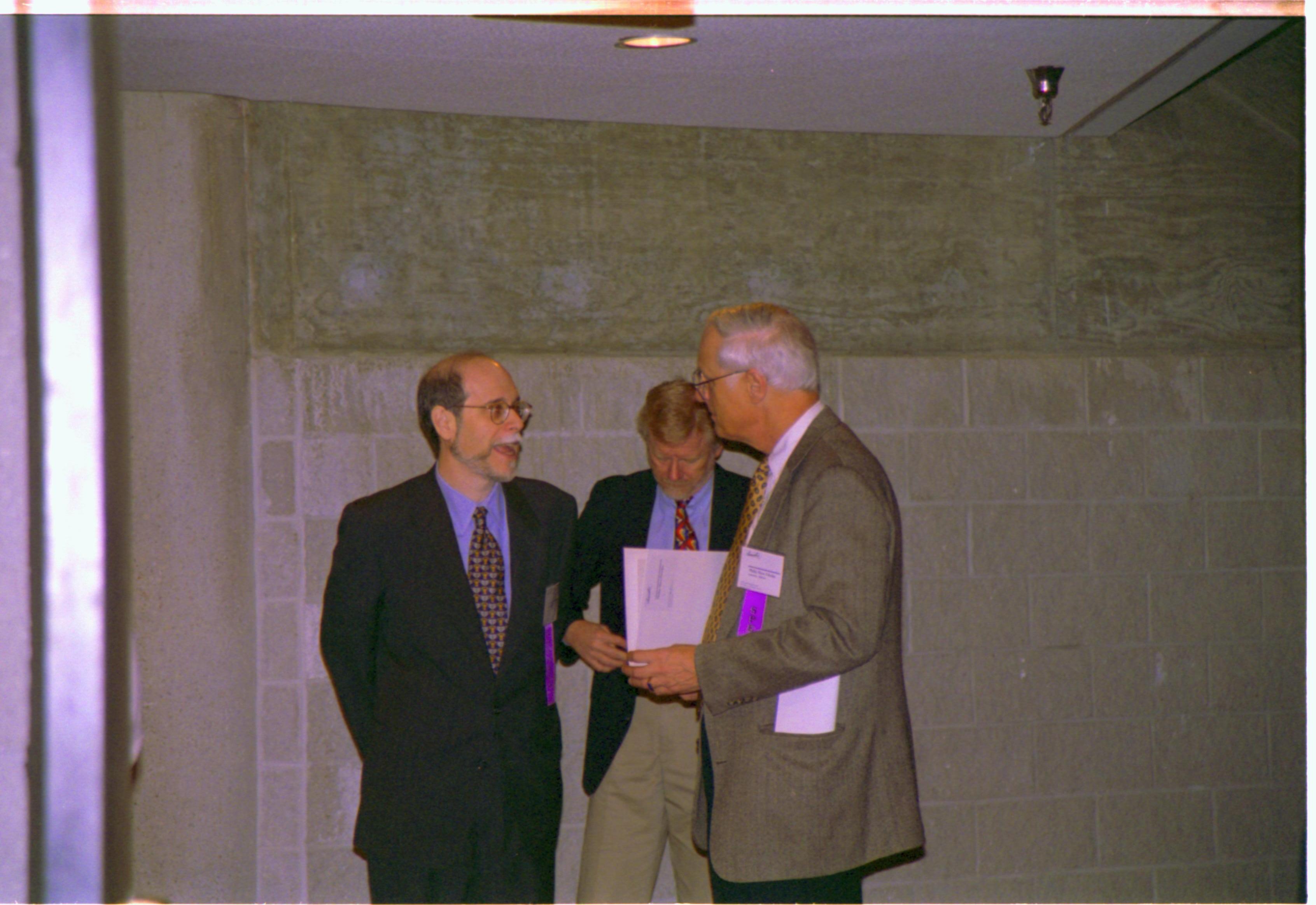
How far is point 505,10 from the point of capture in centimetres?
228

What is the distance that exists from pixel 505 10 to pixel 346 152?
1.37 metres

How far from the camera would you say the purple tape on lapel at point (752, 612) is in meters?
2.18

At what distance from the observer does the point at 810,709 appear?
212 centimetres

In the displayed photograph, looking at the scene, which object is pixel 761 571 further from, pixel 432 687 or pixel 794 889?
pixel 432 687

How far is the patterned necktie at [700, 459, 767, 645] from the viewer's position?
2.27 m

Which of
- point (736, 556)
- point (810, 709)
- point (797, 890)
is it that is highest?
point (736, 556)

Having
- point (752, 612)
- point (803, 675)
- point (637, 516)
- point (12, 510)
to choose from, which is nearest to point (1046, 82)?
point (637, 516)

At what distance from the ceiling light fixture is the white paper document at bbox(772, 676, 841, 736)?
1.88 metres

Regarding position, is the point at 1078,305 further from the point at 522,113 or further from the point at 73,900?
the point at 73,900

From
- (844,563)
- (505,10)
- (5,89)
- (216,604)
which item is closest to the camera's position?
(5,89)

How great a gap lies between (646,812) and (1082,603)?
172cm

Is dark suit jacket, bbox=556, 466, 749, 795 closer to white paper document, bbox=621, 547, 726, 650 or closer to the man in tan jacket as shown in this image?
white paper document, bbox=621, 547, 726, 650

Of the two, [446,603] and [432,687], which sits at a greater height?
[446,603]

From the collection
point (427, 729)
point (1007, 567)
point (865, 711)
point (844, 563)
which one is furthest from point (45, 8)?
point (1007, 567)
